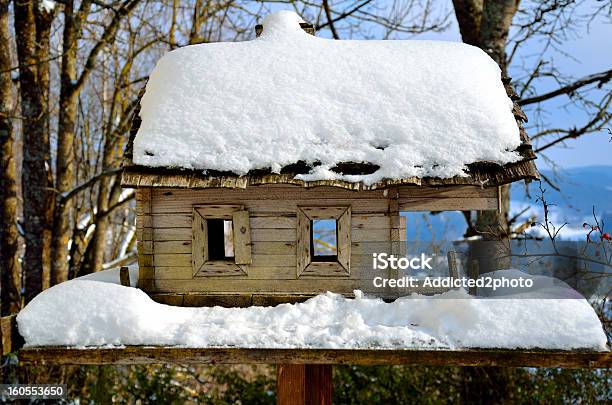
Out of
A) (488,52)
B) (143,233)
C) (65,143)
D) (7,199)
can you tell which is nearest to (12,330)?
(143,233)

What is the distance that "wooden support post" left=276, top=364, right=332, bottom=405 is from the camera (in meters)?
3.57

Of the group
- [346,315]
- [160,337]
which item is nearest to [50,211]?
[160,337]

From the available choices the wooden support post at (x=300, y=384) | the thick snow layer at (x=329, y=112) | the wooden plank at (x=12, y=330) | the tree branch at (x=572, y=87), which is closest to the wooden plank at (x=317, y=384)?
the wooden support post at (x=300, y=384)

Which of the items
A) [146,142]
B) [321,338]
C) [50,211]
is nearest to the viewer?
[321,338]

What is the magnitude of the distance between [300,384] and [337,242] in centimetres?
95

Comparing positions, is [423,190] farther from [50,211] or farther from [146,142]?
[50,211]

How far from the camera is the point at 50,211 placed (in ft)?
22.1

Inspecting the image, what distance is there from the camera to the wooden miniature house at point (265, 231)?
3549 millimetres

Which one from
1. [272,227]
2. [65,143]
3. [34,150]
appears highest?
[65,143]

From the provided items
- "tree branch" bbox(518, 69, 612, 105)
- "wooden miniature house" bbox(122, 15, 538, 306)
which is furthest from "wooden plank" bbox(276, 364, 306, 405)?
"tree branch" bbox(518, 69, 612, 105)

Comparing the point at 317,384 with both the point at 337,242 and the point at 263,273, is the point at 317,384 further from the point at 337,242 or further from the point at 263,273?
the point at 337,242

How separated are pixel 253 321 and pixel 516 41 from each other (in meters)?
4.74

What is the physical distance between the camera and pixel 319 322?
320cm

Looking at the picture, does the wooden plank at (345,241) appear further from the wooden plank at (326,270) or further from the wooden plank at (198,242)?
the wooden plank at (198,242)
